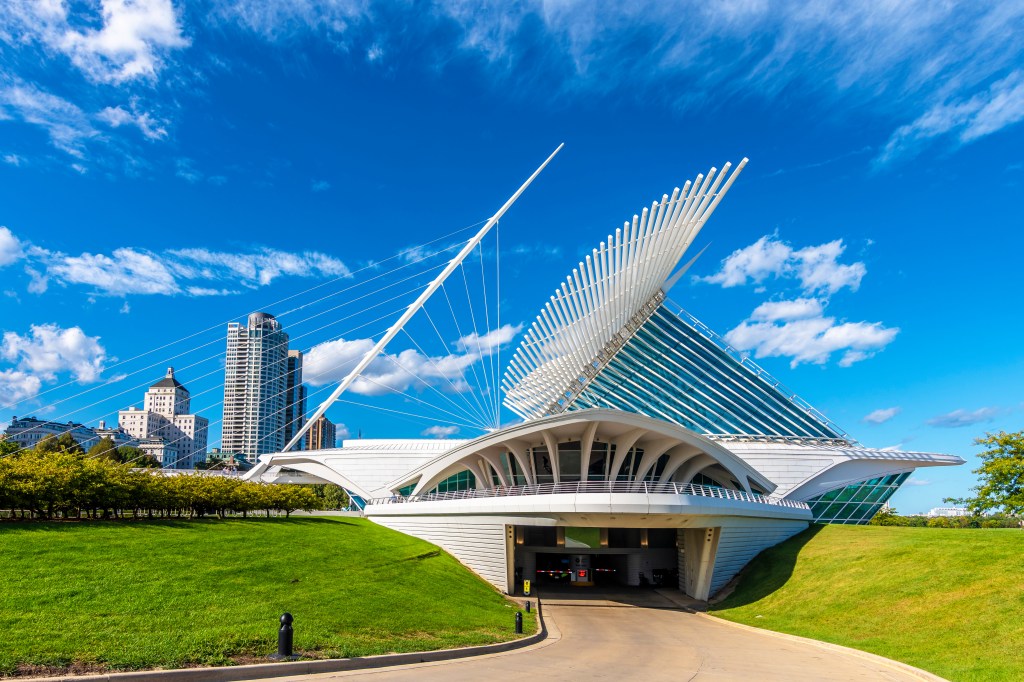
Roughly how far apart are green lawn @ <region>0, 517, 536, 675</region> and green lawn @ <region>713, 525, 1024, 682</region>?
36.5 ft

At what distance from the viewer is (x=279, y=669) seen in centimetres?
1318

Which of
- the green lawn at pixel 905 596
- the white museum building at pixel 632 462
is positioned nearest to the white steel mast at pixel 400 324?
the white museum building at pixel 632 462

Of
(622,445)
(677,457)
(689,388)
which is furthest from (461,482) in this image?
(689,388)

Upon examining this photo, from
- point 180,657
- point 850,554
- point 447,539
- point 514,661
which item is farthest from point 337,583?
point 850,554

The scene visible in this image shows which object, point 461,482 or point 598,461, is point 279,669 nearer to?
point 598,461

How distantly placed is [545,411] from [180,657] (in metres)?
54.2

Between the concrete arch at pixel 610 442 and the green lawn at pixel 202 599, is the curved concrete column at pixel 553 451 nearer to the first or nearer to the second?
the concrete arch at pixel 610 442

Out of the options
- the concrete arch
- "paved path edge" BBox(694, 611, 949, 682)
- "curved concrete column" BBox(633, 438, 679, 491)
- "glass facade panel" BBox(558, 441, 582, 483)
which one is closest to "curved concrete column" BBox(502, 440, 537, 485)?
the concrete arch

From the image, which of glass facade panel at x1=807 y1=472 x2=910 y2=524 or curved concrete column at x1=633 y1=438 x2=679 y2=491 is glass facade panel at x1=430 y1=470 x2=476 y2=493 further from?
glass facade panel at x1=807 y1=472 x2=910 y2=524

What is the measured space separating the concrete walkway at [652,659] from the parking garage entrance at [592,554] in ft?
37.2

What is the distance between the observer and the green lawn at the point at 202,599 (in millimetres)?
13258

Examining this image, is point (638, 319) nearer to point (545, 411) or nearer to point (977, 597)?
point (545, 411)

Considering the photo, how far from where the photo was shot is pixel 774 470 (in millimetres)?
51406

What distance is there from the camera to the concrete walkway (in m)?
15.3
